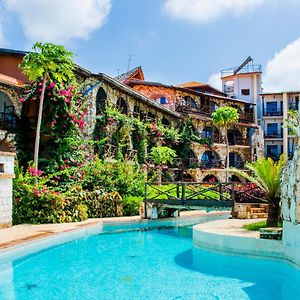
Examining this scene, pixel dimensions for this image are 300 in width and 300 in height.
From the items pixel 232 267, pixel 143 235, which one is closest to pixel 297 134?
pixel 232 267

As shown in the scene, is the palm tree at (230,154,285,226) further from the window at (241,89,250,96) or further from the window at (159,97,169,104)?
the window at (241,89,250,96)

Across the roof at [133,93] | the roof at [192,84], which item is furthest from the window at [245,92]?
the roof at [133,93]

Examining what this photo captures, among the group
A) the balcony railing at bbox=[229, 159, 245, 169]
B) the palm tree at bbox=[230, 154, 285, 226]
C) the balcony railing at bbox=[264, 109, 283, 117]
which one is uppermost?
the balcony railing at bbox=[264, 109, 283, 117]

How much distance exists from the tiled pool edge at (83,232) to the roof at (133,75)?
1884cm

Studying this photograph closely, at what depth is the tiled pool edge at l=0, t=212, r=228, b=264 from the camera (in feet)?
40.5

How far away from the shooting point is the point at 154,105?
112 ft

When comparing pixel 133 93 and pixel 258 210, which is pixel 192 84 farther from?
pixel 258 210

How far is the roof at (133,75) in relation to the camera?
3966cm

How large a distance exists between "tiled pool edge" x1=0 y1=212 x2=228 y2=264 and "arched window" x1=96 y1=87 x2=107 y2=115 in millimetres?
10486

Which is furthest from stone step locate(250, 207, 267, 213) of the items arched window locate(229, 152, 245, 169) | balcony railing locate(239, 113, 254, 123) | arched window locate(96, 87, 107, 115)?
balcony railing locate(239, 113, 254, 123)

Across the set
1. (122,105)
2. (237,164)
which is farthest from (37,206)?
(237,164)

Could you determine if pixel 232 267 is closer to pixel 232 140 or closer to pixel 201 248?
pixel 201 248

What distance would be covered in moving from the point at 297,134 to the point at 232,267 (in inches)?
158

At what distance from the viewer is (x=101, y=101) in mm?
29328
